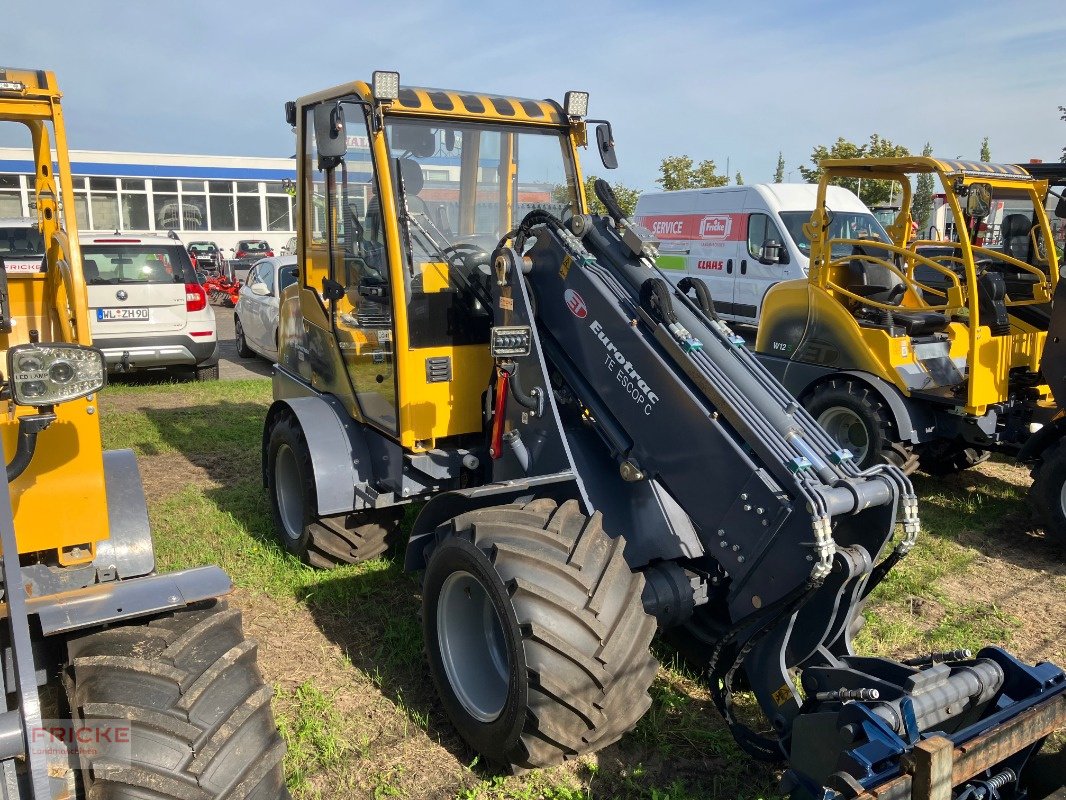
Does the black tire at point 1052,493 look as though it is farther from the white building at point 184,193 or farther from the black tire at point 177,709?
the white building at point 184,193

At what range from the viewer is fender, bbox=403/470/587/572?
3652mm

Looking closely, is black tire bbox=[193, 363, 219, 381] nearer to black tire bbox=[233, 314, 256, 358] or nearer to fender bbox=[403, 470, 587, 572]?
black tire bbox=[233, 314, 256, 358]

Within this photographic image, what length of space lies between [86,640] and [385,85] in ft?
9.91

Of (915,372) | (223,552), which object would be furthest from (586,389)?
(915,372)

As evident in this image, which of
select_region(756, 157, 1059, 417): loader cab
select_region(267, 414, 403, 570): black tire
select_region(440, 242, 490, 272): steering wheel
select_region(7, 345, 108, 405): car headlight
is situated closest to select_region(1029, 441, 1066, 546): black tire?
→ select_region(756, 157, 1059, 417): loader cab

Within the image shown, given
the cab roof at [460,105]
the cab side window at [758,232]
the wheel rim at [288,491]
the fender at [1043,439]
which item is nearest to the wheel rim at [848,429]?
the fender at [1043,439]

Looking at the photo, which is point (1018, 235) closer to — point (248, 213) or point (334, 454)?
point (334, 454)

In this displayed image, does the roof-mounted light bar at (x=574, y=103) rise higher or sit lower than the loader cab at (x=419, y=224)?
higher

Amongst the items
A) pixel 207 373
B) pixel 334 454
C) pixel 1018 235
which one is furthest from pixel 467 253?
pixel 207 373

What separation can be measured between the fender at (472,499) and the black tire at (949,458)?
14.9 feet

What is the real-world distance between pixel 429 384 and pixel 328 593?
56.8 inches

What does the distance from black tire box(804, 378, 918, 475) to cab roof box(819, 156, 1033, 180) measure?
185 centimetres

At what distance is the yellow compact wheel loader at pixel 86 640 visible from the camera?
6.79ft

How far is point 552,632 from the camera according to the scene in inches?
117
